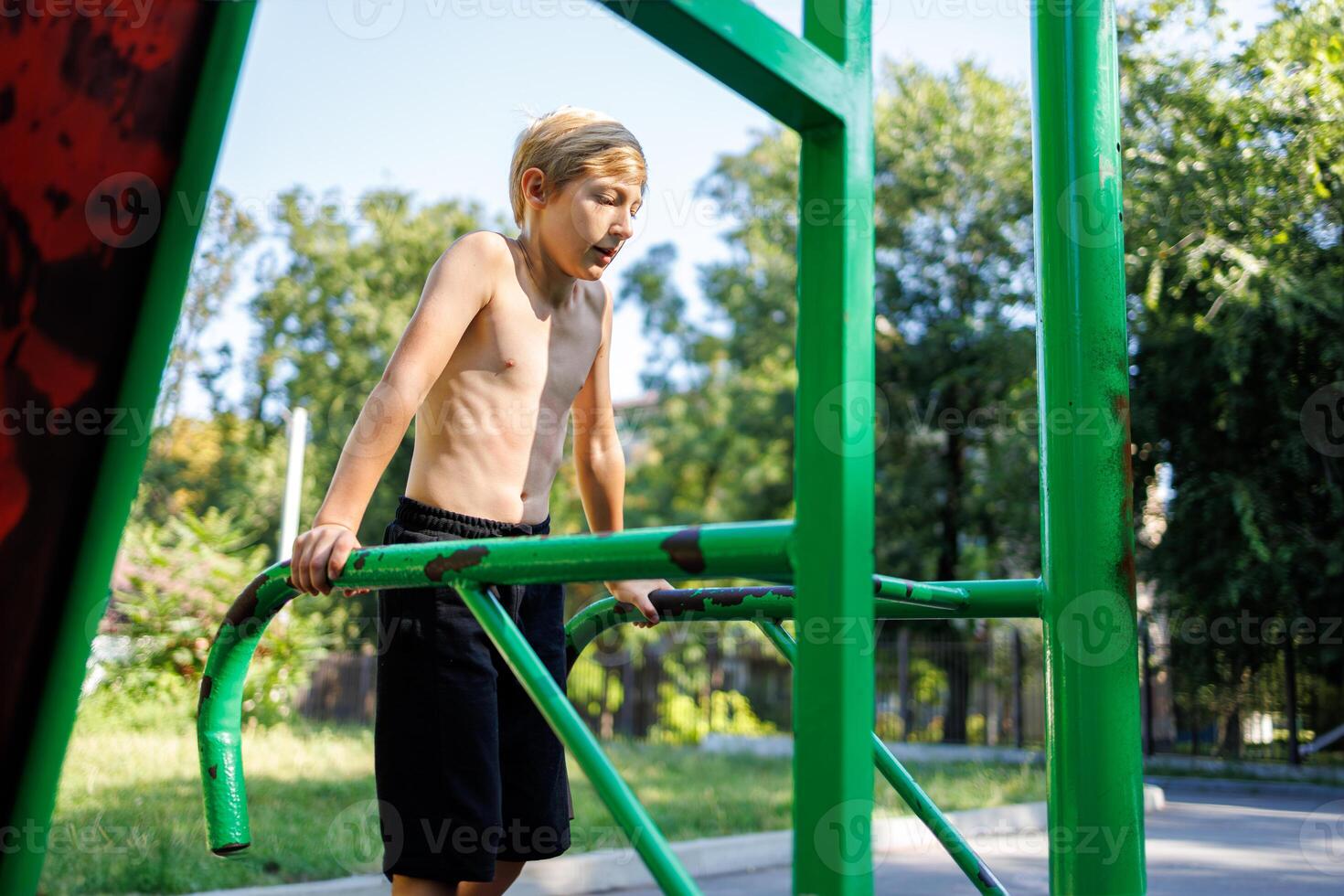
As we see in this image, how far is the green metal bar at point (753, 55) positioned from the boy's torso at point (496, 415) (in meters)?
0.89

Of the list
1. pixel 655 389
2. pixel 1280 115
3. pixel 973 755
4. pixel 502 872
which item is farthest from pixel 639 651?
pixel 502 872

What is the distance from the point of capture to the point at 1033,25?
57.2 inches

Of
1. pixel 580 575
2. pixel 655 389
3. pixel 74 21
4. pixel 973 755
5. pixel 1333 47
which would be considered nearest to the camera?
pixel 74 21

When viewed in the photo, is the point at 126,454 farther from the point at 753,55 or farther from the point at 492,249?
the point at 492,249

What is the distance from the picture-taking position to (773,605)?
5.07 feet

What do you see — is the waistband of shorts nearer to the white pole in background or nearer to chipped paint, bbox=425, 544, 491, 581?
chipped paint, bbox=425, 544, 491, 581

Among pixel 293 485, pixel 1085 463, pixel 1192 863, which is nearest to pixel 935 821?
pixel 1085 463

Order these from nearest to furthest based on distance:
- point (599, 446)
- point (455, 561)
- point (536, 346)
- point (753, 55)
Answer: point (753, 55)
point (455, 561)
point (536, 346)
point (599, 446)

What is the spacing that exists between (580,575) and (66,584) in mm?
392

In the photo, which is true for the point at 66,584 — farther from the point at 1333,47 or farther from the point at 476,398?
the point at 1333,47

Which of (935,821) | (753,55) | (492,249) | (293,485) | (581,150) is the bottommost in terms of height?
(935,821)

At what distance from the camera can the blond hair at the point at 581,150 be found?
1748 millimetres

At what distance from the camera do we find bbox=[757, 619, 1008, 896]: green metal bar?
1.45 m

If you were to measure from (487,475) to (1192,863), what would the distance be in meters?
3.95
